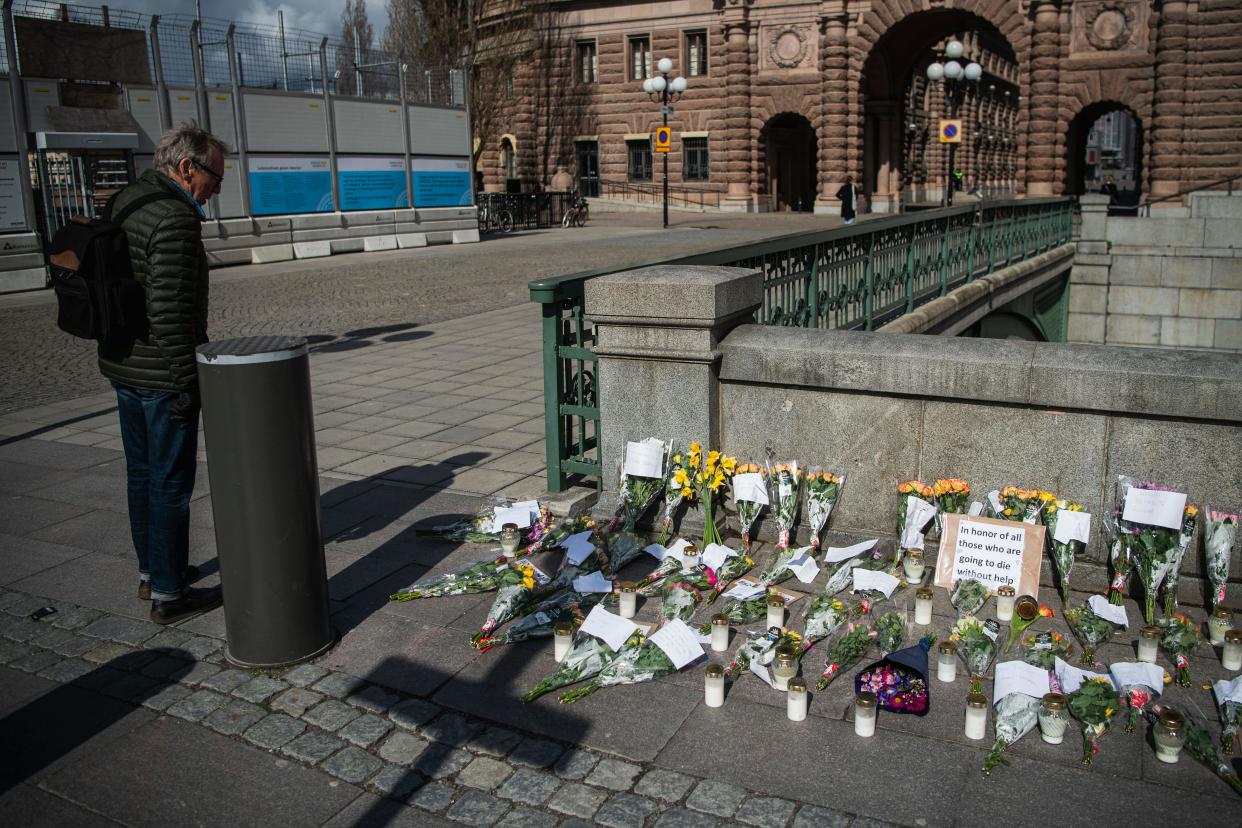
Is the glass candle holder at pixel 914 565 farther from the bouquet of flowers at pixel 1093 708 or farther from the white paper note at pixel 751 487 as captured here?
the bouquet of flowers at pixel 1093 708

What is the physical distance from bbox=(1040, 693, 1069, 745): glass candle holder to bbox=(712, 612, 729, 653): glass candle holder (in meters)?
1.17

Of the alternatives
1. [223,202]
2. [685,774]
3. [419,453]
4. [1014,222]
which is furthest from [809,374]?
[223,202]

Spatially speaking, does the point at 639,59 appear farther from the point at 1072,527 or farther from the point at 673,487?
the point at 1072,527

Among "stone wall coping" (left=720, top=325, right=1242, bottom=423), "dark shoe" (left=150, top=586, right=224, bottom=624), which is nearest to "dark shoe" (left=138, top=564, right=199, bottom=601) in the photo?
"dark shoe" (left=150, top=586, right=224, bottom=624)

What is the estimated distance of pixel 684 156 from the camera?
151ft

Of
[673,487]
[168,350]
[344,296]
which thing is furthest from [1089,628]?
[344,296]

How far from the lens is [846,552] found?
5109 mm

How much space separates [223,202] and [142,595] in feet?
58.6

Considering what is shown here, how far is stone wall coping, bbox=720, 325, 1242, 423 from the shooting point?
449 centimetres

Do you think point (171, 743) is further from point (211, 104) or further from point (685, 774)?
point (211, 104)

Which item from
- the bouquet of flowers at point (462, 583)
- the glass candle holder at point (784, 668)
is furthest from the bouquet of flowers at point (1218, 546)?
the bouquet of flowers at point (462, 583)

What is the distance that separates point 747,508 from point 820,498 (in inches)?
14.6

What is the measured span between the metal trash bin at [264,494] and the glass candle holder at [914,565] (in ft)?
8.05

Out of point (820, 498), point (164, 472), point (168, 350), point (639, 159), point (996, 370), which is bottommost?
point (820, 498)
